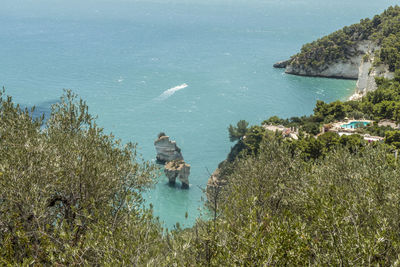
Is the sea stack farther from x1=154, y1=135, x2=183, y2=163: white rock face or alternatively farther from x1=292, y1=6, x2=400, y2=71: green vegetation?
x1=292, y1=6, x2=400, y2=71: green vegetation

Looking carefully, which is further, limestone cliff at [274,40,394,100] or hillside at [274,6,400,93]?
hillside at [274,6,400,93]

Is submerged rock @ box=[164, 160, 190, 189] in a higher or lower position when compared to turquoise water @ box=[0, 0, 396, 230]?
lower

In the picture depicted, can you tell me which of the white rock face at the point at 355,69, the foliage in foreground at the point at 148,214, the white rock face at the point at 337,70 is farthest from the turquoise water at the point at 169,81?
the foliage in foreground at the point at 148,214

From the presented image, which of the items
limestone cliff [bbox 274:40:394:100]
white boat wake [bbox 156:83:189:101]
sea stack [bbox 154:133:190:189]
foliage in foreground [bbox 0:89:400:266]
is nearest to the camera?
foliage in foreground [bbox 0:89:400:266]

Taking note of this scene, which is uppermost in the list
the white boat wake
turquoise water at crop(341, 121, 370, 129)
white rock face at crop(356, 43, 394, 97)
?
white rock face at crop(356, 43, 394, 97)

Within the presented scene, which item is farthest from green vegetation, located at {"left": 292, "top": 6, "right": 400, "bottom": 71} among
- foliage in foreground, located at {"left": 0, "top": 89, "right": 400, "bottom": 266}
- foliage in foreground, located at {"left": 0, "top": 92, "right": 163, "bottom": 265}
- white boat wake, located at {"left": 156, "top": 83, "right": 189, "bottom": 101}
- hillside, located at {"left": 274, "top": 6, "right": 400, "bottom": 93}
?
foliage in foreground, located at {"left": 0, "top": 92, "right": 163, "bottom": 265}

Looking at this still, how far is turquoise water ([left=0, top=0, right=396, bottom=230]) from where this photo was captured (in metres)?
66.6

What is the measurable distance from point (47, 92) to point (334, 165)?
78633 mm

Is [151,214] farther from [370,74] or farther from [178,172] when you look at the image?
[370,74]

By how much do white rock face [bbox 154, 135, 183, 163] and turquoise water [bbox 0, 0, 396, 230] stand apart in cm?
317

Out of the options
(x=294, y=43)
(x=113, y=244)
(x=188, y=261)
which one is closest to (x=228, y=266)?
(x=188, y=261)

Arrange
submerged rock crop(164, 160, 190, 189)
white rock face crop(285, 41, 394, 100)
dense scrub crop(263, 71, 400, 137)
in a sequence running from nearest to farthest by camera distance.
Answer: dense scrub crop(263, 71, 400, 137) → submerged rock crop(164, 160, 190, 189) → white rock face crop(285, 41, 394, 100)

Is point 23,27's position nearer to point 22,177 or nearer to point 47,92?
point 47,92

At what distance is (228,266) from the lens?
10117 mm
